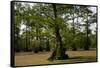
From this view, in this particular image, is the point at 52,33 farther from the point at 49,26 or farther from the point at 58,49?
the point at 58,49

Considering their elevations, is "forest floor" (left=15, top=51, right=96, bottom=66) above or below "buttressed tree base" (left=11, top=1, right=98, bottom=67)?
below

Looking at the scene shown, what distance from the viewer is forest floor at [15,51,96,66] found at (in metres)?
2.40

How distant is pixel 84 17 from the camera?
269 centimetres

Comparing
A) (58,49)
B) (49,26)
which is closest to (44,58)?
(58,49)

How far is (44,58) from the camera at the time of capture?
2502mm

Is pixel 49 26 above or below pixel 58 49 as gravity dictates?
above

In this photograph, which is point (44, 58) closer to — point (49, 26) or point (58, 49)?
point (58, 49)

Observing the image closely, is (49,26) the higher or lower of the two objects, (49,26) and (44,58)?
the higher

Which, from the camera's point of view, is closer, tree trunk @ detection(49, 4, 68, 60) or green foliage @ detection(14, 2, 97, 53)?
green foliage @ detection(14, 2, 97, 53)

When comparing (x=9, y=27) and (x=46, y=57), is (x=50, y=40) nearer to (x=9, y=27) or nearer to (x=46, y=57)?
(x=46, y=57)

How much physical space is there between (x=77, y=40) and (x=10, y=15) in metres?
0.85

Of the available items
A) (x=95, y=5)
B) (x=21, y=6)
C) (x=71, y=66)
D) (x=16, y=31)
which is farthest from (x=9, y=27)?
(x=95, y=5)

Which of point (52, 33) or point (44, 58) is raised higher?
point (52, 33)

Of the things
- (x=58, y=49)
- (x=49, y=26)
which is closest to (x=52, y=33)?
(x=49, y=26)
